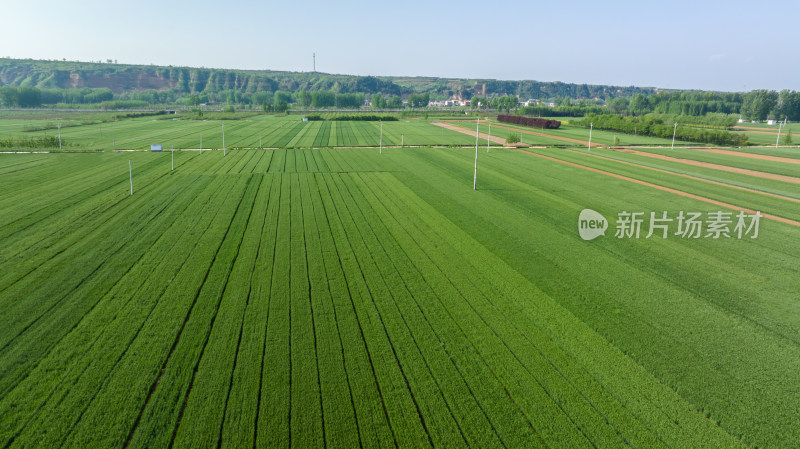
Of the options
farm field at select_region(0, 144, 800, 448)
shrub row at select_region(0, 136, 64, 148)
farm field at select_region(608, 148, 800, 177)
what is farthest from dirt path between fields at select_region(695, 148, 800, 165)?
shrub row at select_region(0, 136, 64, 148)

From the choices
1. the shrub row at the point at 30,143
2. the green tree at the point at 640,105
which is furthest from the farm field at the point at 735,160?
the green tree at the point at 640,105

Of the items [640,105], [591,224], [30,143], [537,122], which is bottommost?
[591,224]

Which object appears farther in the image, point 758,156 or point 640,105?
point 640,105

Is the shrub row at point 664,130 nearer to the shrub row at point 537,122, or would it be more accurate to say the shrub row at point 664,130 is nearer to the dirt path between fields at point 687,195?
the shrub row at point 537,122

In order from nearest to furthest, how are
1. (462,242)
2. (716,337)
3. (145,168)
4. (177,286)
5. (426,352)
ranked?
1. (426,352)
2. (716,337)
3. (177,286)
4. (462,242)
5. (145,168)

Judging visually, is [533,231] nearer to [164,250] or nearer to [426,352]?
[426,352]

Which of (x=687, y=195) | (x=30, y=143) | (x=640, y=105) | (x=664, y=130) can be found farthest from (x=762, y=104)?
(x=30, y=143)

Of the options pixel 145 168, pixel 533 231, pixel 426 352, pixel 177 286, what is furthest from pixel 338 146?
pixel 426 352

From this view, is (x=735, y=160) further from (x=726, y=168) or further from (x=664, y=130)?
(x=664, y=130)

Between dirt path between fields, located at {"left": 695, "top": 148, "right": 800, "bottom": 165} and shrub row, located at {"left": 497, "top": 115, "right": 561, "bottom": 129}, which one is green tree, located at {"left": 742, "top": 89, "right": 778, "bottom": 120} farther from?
dirt path between fields, located at {"left": 695, "top": 148, "right": 800, "bottom": 165}
